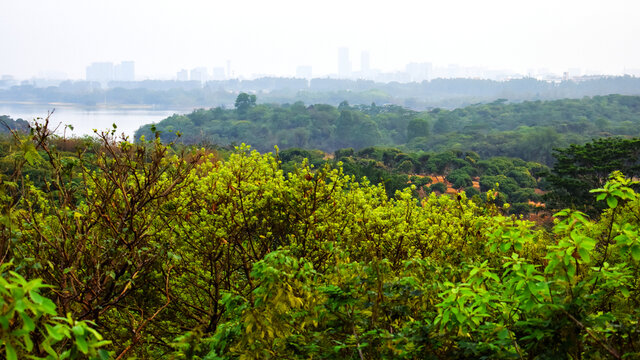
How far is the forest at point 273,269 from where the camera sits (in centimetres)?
230

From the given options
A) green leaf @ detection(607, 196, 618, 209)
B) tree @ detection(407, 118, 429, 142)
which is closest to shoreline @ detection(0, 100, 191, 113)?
tree @ detection(407, 118, 429, 142)

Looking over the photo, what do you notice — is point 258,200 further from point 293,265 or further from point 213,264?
point 293,265

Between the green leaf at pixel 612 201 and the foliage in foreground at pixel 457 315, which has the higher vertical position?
the green leaf at pixel 612 201

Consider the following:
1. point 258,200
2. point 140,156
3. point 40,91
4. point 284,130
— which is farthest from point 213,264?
point 40,91

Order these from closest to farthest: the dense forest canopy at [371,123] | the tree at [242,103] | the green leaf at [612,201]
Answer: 1. the green leaf at [612,201]
2. the dense forest canopy at [371,123]
3. the tree at [242,103]

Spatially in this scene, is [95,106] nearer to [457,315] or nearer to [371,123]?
[371,123]

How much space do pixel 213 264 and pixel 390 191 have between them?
69.3 ft

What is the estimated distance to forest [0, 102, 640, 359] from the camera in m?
2.30

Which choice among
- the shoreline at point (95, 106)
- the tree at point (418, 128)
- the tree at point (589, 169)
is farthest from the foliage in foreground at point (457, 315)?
the shoreline at point (95, 106)

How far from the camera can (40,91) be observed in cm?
13475

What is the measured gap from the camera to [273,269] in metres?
2.38

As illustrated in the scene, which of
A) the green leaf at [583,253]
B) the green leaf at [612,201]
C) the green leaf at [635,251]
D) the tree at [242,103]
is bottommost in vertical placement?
the green leaf at [635,251]

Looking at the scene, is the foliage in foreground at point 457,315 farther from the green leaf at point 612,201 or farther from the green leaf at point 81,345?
the green leaf at point 81,345

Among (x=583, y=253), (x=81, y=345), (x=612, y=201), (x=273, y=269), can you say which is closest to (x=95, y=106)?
(x=273, y=269)
